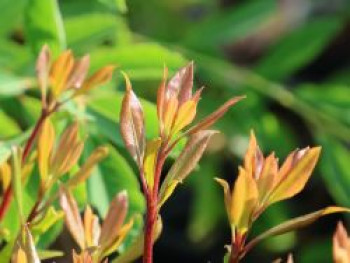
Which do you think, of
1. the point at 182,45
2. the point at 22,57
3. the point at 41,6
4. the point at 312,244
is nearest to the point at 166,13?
the point at 182,45

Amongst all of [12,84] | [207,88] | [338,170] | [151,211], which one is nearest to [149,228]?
[151,211]

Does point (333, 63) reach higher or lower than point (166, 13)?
lower

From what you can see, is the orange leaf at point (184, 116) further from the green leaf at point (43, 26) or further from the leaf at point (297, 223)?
the green leaf at point (43, 26)

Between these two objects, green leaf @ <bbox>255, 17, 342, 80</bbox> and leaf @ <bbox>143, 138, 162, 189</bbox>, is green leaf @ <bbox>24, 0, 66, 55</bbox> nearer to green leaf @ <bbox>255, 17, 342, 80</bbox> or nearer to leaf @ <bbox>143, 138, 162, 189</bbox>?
leaf @ <bbox>143, 138, 162, 189</bbox>

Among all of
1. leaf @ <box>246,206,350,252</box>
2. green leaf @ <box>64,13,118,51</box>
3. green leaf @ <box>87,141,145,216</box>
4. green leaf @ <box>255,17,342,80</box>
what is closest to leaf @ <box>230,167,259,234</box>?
leaf @ <box>246,206,350,252</box>

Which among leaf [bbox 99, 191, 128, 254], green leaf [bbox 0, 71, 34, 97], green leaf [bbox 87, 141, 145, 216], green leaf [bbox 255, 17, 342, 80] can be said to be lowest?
green leaf [bbox 255, 17, 342, 80]

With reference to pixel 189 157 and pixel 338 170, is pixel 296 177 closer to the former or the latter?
pixel 189 157

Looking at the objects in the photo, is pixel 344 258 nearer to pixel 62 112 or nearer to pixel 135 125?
pixel 135 125

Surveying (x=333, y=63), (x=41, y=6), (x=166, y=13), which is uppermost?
(x=41, y=6)
